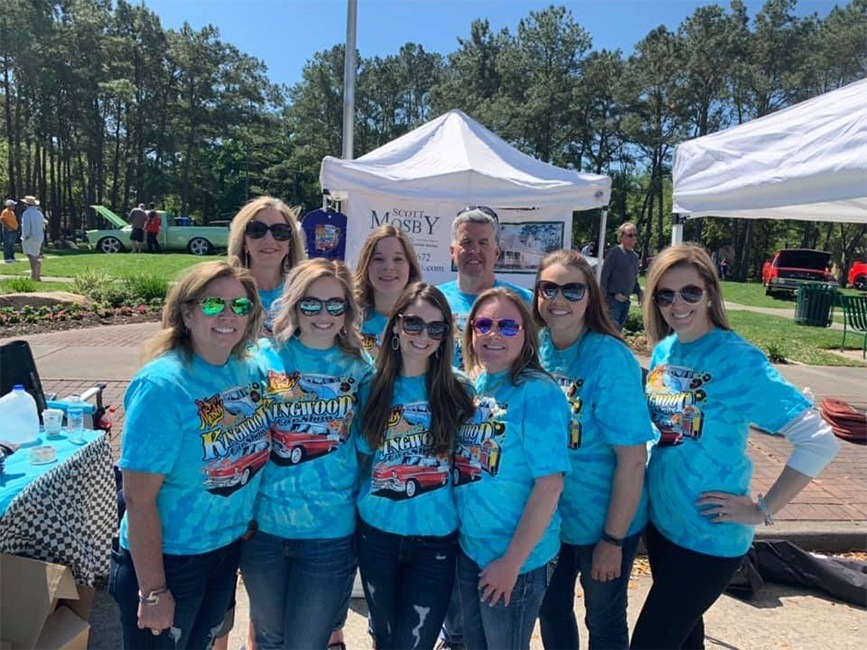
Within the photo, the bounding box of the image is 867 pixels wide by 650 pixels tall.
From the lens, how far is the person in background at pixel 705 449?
78.8 inches

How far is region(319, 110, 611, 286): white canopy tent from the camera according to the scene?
5.24 metres

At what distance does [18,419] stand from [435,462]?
233cm

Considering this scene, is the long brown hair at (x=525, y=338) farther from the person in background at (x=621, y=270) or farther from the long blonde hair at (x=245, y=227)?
the person in background at (x=621, y=270)

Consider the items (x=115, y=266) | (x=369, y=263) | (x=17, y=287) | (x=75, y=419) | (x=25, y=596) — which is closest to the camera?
(x=25, y=596)

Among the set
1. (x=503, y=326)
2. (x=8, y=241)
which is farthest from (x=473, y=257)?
(x=8, y=241)

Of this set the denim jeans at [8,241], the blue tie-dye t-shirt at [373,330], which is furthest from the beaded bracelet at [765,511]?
the denim jeans at [8,241]

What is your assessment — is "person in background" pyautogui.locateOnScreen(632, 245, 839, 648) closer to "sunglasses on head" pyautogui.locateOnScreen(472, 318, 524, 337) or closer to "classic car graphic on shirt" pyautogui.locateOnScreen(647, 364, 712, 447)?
"classic car graphic on shirt" pyautogui.locateOnScreen(647, 364, 712, 447)

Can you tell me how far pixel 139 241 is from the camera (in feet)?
79.4

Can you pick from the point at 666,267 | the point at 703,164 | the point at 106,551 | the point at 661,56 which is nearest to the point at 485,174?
the point at 703,164

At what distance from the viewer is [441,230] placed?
575cm

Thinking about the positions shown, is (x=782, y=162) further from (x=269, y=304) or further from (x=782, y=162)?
(x=269, y=304)

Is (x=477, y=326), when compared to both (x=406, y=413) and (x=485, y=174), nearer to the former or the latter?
(x=406, y=413)

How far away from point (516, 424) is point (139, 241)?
84.2 ft

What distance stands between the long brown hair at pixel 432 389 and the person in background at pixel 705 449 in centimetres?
76
